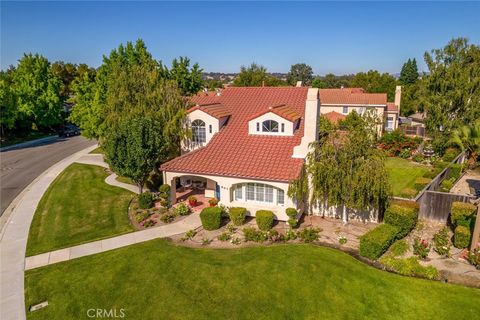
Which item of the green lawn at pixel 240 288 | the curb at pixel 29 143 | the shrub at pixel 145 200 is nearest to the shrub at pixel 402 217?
the green lawn at pixel 240 288

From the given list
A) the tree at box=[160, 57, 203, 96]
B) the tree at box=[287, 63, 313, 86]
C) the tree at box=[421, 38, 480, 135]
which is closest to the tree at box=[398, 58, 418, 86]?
the tree at box=[287, 63, 313, 86]

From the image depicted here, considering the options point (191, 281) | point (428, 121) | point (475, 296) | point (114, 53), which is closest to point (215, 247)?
point (191, 281)

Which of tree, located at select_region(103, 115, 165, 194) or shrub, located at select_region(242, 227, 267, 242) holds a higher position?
tree, located at select_region(103, 115, 165, 194)

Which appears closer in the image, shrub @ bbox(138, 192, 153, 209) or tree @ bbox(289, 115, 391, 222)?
tree @ bbox(289, 115, 391, 222)

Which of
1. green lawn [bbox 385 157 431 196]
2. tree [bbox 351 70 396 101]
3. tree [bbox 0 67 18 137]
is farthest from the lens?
tree [bbox 351 70 396 101]

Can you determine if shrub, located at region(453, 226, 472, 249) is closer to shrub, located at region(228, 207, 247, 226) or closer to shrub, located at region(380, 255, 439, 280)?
shrub, located at region(380, 255, 439, 280)

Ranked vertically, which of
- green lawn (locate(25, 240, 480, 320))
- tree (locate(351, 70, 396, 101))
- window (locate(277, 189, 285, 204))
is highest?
tree (locate(351, 70, 396, 101))
